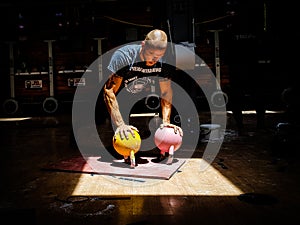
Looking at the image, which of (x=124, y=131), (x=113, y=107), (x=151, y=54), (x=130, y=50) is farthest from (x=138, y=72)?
(x=124, y=131)

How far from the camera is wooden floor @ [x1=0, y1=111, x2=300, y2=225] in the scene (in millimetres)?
2072

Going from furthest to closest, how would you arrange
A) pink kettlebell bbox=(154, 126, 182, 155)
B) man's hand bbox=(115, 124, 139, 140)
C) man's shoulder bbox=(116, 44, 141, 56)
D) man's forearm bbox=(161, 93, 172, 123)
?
man's forearm bbox=(161, 93, 172, 123) < man's shoulder bbox=(116, 44, 141, 56) < pink kettlebell bbox=(154, 126, 182, 155) < man's hand bbox=(115, 124, 139, 140)

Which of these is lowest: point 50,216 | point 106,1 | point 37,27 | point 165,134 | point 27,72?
point 50,216

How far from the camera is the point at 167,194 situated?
2.53 metres

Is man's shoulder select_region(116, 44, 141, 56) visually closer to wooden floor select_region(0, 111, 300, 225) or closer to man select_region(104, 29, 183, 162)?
man select_region(104, 29, 183, 162)

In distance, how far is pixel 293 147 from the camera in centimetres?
386

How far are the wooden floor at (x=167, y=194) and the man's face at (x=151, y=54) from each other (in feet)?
3.93

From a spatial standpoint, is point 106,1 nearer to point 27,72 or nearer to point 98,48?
point 98,48

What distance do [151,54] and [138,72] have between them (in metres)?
0.37

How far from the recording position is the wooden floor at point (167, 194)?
2.07 meters

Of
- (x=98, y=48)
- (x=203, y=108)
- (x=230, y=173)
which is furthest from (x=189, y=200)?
(x=98, y=48)

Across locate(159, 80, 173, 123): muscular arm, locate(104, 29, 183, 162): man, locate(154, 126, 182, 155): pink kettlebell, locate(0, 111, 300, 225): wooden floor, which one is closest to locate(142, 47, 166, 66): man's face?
locate(104, 29, 183, 162): man

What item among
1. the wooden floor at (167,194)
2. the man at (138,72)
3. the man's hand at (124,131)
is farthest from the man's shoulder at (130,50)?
the wooden floor at (167,194)

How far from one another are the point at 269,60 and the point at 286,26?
125 cm
